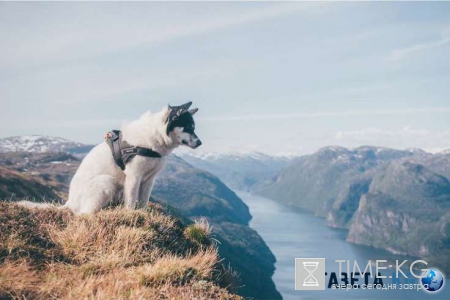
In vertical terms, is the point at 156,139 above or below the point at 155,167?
above

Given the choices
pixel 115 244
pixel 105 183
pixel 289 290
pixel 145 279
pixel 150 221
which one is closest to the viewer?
pixel 145 279

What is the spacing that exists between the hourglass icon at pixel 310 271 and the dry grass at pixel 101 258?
9.16m

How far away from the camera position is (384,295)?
17925 centimetres

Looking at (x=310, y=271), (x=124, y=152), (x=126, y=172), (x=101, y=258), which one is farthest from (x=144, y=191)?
(x=310, y=271)

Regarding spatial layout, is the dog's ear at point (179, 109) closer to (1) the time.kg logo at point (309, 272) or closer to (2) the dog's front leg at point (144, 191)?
(2) the dog's front leg at point (144, 191)

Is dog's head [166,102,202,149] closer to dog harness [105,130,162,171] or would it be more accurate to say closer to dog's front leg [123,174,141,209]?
dog harness [105,130,162,171]

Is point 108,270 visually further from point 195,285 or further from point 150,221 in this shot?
point 150,221

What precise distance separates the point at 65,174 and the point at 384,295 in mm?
145754

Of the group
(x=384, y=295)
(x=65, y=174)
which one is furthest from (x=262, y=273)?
(x=65, y=174)

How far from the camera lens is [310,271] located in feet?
58.6

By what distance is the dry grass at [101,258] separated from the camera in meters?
6.02

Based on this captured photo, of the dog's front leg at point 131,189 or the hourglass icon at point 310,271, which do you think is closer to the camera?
the dog's front leg at point 131,189

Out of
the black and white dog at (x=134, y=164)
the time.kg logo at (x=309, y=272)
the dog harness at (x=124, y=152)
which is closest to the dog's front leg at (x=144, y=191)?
the black and white dog at (x=134, y=164)

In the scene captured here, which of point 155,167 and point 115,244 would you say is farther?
point 155,167
